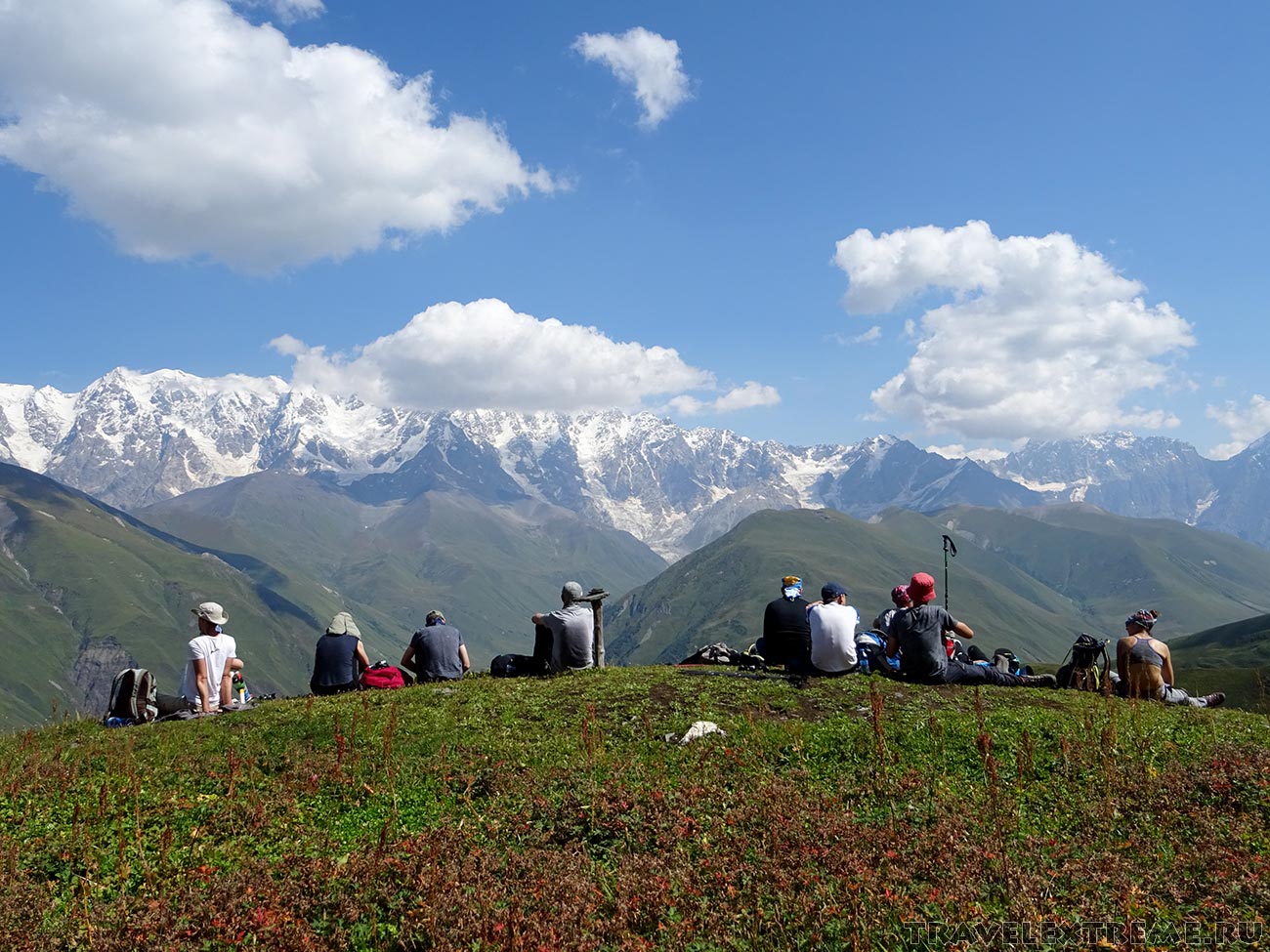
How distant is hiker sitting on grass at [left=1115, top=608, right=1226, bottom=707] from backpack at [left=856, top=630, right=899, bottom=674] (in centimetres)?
521

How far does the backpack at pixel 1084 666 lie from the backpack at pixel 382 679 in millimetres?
17365

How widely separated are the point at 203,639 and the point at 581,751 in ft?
34.5

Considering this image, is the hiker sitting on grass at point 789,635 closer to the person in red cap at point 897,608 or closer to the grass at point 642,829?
the person in red cap at point 897,608

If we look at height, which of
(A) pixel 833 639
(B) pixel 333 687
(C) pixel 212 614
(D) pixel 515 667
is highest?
(C) pixel 212 614

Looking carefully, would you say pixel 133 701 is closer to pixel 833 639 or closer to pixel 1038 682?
pixel 833 639

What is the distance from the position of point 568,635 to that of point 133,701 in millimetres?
10529

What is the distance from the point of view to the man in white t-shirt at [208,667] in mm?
19250

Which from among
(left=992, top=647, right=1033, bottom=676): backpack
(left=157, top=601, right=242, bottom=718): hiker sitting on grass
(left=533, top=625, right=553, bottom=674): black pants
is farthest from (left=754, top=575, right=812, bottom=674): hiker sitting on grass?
(left=157, top=601, right=242, bottom=718): hiker sitting on grass

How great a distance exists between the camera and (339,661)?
→ 22422 mm

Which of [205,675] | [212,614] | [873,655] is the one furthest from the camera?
[873,655]

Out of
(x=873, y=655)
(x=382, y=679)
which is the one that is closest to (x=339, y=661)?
(x=382, y=679)

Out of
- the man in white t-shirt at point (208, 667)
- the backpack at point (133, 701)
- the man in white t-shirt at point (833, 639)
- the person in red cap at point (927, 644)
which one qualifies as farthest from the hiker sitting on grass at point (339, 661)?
the person in red cap at point (927, 644)

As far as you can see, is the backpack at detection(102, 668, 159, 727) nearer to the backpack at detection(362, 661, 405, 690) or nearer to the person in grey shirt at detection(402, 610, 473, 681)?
the backpack at detection(362, 661, 405, 690)

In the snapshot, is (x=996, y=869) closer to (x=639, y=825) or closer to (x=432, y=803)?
(x=639, y=825)
